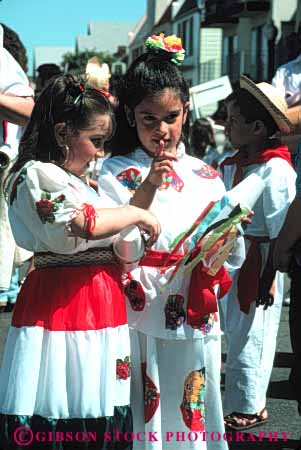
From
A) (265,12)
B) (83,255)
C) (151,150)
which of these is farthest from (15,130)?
(265,12)

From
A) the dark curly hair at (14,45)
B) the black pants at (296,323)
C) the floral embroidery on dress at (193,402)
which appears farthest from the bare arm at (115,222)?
the dark curly hair at (14,45)

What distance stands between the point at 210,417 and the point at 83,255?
2.87 feet

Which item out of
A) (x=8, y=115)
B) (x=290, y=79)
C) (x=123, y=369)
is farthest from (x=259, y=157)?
(x=290, y=79)

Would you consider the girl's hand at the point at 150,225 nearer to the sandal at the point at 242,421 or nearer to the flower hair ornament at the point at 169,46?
the flower hair ornament at the point at 169,46

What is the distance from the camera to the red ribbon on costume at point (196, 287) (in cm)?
375

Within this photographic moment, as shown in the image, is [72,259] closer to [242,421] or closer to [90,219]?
[90,219]

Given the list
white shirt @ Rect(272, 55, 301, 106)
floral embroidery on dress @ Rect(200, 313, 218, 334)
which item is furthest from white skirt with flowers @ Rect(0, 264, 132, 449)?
white shirt @ Rect(272, 55, 301, 106)

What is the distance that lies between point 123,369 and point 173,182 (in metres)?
0.75

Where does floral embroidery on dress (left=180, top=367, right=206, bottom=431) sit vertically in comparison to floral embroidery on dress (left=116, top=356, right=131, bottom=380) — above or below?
below

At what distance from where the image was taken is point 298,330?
14.0ft

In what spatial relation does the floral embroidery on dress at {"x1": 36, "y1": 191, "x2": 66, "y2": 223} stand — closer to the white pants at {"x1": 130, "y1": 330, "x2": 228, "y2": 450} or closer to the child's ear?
the child's ear

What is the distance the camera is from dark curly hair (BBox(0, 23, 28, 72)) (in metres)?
5.86

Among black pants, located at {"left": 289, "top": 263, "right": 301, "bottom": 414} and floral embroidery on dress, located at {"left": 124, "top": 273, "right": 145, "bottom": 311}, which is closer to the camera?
floral embroidery on dress, located at {"left": 124, "top": 273, "right": 145, "bottom": 311}

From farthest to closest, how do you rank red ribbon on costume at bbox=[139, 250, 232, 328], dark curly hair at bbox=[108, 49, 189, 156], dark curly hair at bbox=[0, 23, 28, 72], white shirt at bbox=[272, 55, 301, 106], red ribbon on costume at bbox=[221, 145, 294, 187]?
white shirt at bbox=[272, 55, 301, 106], dark curly hair at bbox=[0, 23, 28, 72], red ribbon on costume at bbox=[221, 145, 294, 187], dark curly hair at bbox=[108, 49, 189, 156], red ribbon on costume at bbox=[139, 250, 232, 328]
